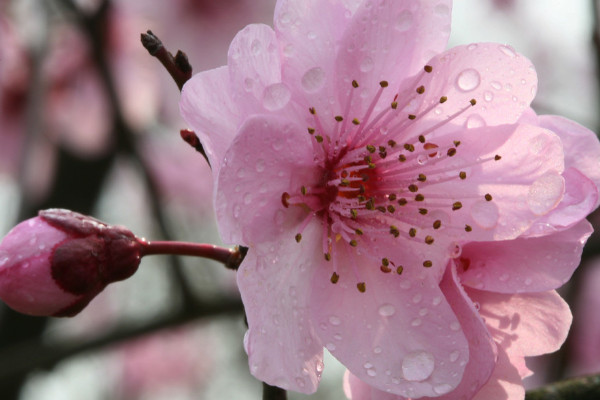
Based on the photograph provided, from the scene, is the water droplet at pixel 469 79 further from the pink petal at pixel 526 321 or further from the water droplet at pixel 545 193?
the pink petal at pixel 526 321

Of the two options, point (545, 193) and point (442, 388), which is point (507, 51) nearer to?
point (545, 193)

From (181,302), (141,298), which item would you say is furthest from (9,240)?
(141,298)

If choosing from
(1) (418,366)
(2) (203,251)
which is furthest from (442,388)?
(2) (203,251)

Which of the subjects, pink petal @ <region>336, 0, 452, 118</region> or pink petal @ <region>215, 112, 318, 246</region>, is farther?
pink petal @ <region>336, 0, 452, 118</region>

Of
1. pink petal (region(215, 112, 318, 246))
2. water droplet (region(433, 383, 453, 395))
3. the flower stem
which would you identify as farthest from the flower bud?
water droplet (region(433, 383, 453, 395))

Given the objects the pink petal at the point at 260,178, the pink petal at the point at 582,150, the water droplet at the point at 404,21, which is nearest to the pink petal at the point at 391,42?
the water droplet at the point at 404,21

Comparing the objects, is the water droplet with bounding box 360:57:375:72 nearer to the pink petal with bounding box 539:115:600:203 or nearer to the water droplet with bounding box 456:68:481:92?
the water droplet with bounding box 456:68:481:92
